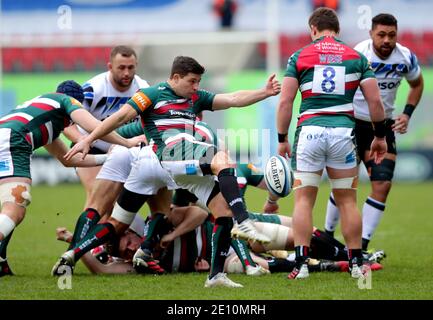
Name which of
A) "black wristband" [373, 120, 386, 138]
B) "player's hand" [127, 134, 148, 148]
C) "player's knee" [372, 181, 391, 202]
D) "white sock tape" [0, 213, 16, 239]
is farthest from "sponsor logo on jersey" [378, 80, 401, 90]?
"white sock tape" [0, 213, 16, 239]

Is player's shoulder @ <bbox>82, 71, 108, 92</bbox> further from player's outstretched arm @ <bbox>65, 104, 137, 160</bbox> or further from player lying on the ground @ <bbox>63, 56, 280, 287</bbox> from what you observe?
player's outstretched arm @ <bbox>65, 104, 137, 160</bbox>

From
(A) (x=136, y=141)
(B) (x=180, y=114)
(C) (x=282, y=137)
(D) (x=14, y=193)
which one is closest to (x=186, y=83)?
(B) (x=180, y=114)

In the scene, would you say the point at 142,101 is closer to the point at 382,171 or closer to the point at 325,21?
the point at 325,21

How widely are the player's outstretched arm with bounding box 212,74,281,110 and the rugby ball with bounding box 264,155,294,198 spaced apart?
785 mm

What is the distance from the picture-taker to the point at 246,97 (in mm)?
7938

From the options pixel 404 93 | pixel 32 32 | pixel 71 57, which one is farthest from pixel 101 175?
pixel 32 32

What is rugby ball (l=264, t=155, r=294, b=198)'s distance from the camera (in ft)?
23.9

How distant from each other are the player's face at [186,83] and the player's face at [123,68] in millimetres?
2045

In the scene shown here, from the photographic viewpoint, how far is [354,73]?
25.1 feet

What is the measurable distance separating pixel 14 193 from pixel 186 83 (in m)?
1.69

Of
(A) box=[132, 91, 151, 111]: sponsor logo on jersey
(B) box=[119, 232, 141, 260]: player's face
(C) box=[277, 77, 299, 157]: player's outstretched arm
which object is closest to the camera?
(A) box=[132, 91, 151, 111]: sponsor logo on jersey

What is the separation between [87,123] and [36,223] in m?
7.02
